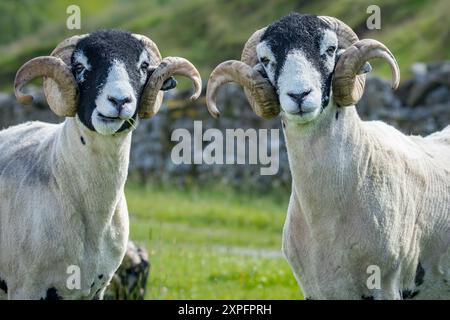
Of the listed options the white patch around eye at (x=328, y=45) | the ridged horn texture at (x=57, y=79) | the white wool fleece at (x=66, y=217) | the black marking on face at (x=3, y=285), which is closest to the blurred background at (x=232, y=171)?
the white wool fleece at (x=66, y=217)

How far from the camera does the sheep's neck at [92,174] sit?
9863 mm

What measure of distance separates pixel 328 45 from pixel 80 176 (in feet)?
8.69

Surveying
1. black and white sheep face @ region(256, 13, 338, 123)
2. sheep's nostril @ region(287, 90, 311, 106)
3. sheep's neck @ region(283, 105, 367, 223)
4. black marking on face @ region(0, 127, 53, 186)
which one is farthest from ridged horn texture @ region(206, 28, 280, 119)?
black marking on face @ region(0, 127, 53, 186)

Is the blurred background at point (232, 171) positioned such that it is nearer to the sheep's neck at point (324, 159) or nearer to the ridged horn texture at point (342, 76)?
the sheep's neck at point (324, 159)

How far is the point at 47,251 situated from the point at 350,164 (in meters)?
2.90

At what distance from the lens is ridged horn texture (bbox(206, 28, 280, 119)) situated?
9.52 meters

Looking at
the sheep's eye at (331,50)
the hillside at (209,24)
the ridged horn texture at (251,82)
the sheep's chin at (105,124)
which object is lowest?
the sheep's chin at (105,124)

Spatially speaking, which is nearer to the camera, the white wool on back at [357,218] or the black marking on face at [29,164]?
the white wool on back at [357,218]

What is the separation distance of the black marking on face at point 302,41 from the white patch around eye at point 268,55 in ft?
0.13

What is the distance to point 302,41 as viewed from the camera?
9406mm

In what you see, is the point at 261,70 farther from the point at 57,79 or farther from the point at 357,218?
the point at 57,79

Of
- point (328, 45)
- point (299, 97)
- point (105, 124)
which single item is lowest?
point (105, 124)

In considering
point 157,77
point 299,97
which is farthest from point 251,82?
point 157,77

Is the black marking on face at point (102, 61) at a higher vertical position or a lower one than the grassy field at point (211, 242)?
higher
